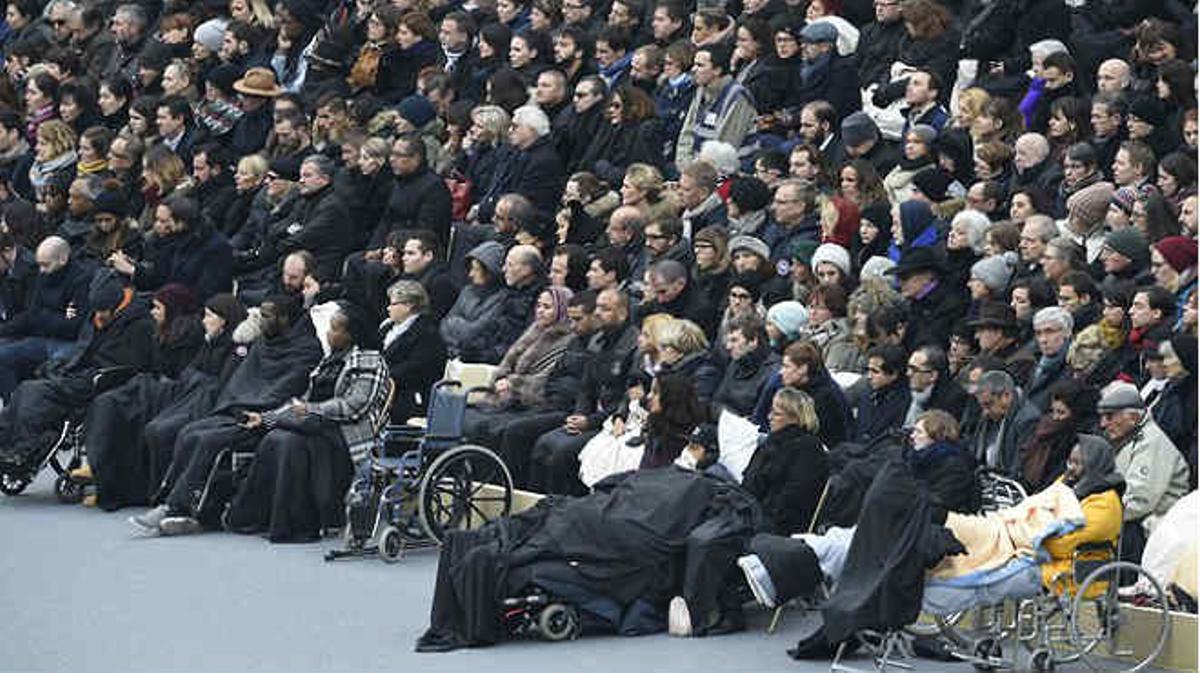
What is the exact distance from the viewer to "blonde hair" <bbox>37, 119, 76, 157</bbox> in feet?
71.7

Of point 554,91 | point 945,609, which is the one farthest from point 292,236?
point 945,609

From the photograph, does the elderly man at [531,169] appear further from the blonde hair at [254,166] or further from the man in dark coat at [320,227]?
the blonde hair at [254,166]

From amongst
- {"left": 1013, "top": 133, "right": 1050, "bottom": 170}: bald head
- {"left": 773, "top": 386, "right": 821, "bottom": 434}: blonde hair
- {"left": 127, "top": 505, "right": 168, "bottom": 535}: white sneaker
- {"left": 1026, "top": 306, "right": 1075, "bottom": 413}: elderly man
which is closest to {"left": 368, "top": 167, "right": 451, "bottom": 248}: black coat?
{"left": 127, "top": 505, "right": 168, "bottom": 535}: white sneaker

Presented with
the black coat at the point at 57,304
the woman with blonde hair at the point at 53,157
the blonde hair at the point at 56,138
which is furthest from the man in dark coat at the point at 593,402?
the blonde hair at the point at 56,138

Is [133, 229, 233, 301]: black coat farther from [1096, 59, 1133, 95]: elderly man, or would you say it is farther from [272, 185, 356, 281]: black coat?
[1096, 59, 1133, 95]: elderly man

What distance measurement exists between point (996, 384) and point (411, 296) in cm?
392

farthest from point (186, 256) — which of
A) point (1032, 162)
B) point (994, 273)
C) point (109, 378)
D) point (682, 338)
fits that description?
point (994, 273)

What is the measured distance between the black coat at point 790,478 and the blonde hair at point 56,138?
32.2 ft

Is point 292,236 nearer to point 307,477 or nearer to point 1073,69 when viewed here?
point 307,477

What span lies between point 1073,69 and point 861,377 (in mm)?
2926

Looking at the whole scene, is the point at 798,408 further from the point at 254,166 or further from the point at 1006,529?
the point at 254,166

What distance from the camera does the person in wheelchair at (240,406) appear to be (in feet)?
52.0

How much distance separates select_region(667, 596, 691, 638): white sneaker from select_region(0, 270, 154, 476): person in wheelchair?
5.38 m

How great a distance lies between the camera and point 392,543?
48.9ft
